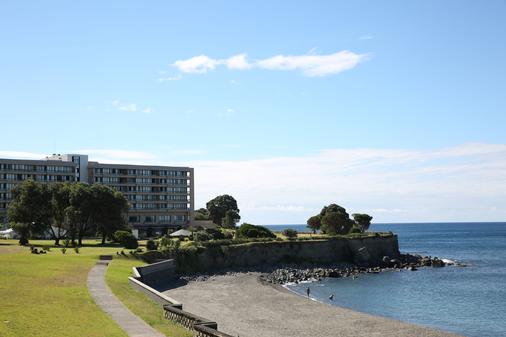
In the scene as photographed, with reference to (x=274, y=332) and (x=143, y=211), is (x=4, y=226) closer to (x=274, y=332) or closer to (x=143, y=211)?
(x=143, y=211)

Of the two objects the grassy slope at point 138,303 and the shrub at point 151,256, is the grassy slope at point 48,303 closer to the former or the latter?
the grassy slope at point 138,303

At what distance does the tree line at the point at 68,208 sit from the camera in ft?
307

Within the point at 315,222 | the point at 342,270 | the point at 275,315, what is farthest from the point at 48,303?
the point at 315,222

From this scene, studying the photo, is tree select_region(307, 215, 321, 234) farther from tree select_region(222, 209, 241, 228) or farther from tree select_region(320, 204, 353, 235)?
tree select_region(222, 209, 241, 228)

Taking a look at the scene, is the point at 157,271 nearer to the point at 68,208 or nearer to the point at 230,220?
the point at 68,208

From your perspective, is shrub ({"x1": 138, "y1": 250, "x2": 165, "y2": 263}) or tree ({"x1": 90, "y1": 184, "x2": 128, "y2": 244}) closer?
shrub ({"x1": 138, "y1": 250, "x2": 165, "y2": 263})

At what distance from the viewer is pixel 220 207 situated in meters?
189

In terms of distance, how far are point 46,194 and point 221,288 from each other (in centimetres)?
4127

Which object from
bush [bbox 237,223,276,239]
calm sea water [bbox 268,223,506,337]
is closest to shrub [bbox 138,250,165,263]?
calm sea water [bbox 268,223,506,337]

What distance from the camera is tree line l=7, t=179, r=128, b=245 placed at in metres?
93.7

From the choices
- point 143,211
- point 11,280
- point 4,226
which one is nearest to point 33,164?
point 4,226

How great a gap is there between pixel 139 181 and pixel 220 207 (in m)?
33.4

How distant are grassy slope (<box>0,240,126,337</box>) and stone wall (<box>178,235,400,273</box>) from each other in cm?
3196

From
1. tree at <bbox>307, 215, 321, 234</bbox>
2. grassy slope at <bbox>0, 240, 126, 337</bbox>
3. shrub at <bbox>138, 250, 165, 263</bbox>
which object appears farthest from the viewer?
tree at <bbox>307, 215, 321, 234</bbox>
